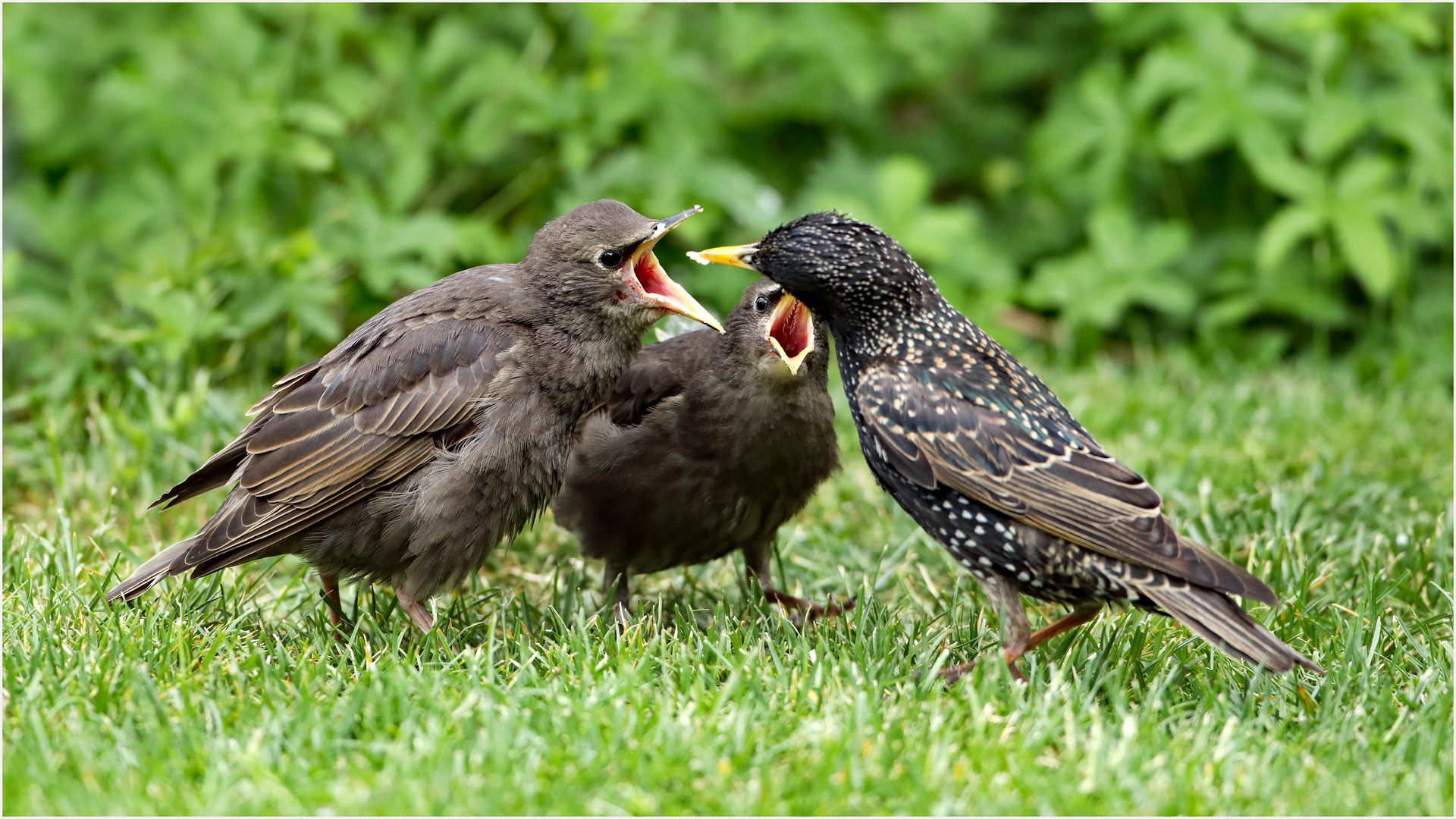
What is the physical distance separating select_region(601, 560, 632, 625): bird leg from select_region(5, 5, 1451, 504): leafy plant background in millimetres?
2058

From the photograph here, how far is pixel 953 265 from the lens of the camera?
23.3 feet

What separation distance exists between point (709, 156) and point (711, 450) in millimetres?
3352

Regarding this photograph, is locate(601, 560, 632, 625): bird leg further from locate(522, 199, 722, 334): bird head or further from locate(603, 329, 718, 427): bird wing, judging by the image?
locate(522, 199, 722, 334): bird head

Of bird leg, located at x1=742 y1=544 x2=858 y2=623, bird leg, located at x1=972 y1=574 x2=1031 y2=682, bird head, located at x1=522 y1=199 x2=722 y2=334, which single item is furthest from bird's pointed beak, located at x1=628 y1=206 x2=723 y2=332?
bird leg, located at x1=972 y1=574 x2=1031 y2=682

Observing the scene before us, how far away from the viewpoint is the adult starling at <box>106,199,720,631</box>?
3.91 metres

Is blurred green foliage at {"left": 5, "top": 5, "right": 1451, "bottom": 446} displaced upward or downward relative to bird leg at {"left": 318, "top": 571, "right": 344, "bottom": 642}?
upward

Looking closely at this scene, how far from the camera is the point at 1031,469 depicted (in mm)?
3682

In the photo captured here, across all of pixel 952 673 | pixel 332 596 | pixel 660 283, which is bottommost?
pixel 952 673

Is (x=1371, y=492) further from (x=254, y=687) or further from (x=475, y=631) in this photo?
(x=254, y=687)

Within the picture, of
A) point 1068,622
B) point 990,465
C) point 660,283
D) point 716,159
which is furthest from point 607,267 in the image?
point 716,159

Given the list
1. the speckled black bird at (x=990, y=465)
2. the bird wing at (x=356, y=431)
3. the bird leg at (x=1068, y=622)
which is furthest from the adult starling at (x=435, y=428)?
the bird leg at (x=1068, y=622)

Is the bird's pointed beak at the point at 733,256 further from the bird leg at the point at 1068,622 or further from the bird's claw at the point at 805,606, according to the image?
the bird leg at the point at 1068,622

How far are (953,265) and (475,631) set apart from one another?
377 centimetres

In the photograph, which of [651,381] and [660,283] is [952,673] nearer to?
[651,381]
